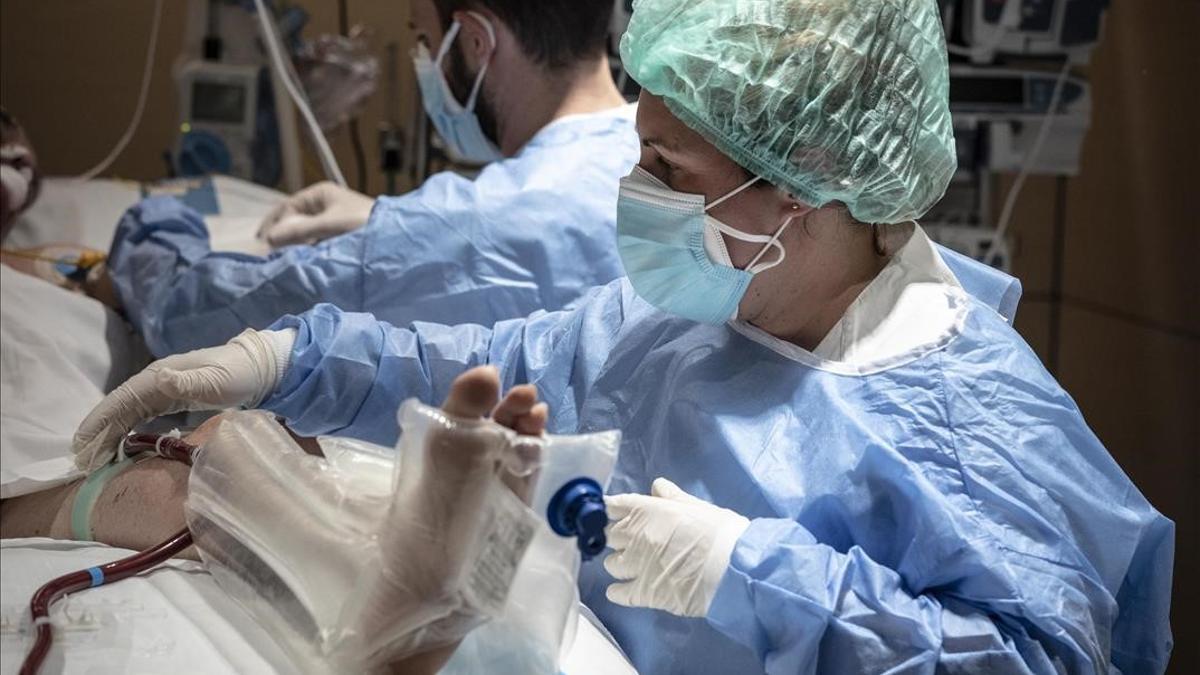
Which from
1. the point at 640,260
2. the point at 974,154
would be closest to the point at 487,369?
the point at 640,260

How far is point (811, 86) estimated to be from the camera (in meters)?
1.34

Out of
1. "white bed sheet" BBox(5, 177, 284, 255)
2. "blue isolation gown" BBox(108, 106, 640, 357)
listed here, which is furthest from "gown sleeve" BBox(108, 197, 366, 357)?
"white bed sheet" BBox(5, 177, 284, 255)

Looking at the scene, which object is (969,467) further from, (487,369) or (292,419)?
(292,419)

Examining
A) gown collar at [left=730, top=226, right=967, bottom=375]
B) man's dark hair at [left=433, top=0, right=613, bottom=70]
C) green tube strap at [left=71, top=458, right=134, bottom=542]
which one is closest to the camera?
gown collar at [left=730, top=226, right=967, bottom=375]

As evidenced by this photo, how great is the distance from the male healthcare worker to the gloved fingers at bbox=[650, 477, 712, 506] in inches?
28.9

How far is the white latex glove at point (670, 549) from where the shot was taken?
1221mm

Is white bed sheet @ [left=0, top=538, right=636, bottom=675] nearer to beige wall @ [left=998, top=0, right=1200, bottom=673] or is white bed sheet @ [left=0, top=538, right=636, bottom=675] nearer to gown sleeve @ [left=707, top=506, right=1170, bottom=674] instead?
gown sleeve @ [left=707, top=506, right=1170, bottom=674]

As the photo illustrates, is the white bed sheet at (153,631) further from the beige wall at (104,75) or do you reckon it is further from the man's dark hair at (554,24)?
the beige wall at (104,75)

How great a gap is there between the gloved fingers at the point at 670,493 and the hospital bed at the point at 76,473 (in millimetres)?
158

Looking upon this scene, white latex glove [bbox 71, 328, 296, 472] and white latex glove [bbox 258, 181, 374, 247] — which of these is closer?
white latex glove [bbox 71, 328, 296, 472]

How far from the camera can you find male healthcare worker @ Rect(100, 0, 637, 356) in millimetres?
2051

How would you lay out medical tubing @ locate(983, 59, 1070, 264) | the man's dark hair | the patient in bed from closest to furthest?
the patient in bed → the man's dark hair → medical tubing @ locate(983, 59, 1070, 264)

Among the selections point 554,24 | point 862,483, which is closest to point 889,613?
point 862,483

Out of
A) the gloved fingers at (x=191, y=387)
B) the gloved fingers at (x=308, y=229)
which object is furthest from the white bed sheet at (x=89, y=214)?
the gloved fingers at (x=191, y=387)
